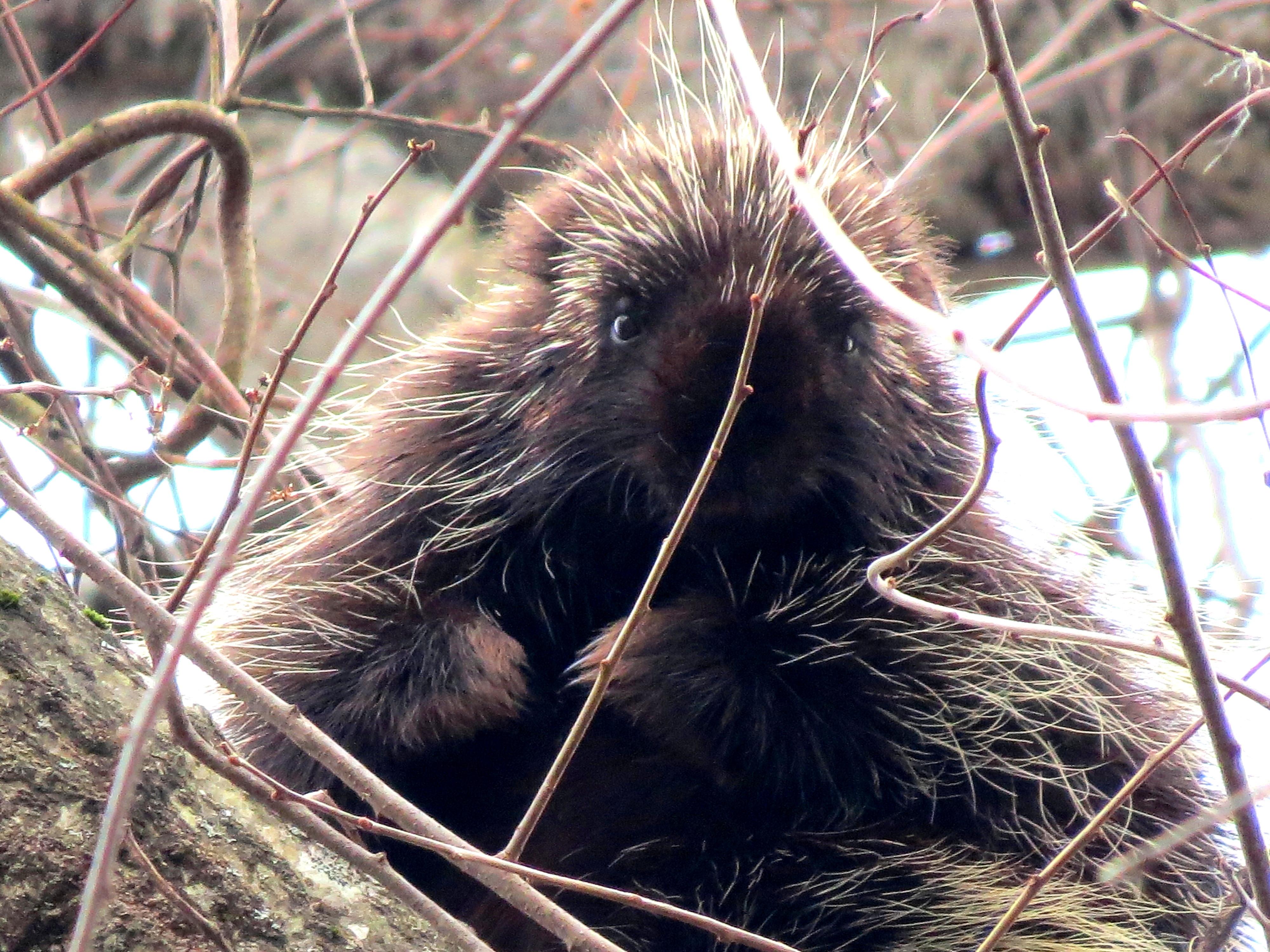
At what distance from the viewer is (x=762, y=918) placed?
1.93 meters

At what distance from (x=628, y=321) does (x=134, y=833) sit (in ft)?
3.08

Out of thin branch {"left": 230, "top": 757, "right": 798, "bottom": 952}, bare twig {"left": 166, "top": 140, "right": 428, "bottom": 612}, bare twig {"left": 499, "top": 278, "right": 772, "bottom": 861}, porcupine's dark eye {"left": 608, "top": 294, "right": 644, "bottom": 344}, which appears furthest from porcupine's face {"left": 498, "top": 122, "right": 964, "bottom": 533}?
thin branch {"left": 230, "top": 757, "right": 798, "bottom": 952}

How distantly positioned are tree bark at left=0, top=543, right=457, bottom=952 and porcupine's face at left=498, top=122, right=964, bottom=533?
0.68 meters

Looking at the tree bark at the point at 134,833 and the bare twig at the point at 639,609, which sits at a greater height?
the bare twig at the point at 639,609

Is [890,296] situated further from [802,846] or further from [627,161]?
[627,161]

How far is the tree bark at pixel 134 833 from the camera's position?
1.24m

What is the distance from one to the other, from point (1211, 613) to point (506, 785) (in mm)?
1413

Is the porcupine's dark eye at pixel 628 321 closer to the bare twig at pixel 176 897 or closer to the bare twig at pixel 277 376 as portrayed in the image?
the bare twig at pixel 277 376

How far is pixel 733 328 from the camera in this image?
173 cm

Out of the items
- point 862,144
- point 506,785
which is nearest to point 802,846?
point 506,785

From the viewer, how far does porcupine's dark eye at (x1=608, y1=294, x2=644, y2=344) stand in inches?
74.7

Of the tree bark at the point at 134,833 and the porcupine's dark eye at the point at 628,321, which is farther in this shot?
the porcupine's dark eye at the point at 628,321

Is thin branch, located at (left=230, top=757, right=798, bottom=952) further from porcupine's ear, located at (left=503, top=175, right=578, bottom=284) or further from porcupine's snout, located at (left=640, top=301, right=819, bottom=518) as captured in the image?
porcupine's ear, located at (left=503, top=175, right=578, bottom=284)

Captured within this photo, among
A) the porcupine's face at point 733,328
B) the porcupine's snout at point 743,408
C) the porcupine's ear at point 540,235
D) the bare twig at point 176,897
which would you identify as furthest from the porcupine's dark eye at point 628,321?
the bare twig at point 176,897
